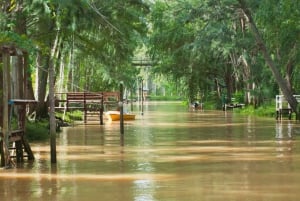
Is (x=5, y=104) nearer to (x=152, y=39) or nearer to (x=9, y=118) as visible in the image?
(x=9, y=118)

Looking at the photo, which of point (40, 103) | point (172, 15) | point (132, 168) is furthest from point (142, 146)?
point (172, 15)

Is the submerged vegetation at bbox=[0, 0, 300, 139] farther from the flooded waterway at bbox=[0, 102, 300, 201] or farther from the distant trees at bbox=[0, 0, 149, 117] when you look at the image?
the flooded waterway at bbox=[0, 102, 300, 201]

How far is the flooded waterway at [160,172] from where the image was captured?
33.0 ft

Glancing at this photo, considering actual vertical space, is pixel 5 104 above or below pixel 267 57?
below

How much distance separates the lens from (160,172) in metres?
12.6

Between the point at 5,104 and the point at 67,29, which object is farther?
the point at 67,29

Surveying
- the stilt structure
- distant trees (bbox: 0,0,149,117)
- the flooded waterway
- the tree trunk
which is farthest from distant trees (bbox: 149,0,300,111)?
the stilt structure

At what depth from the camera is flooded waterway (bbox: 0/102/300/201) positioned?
33.0ft

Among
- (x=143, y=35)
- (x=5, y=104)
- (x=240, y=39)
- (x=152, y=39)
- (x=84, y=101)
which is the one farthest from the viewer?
(x=152, y=39)

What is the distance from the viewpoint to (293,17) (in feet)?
95.1

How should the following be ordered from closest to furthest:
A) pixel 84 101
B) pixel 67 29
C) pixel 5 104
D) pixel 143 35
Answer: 1. pixel 5 104
2. pixel 67 29
3. pixel 143 35
4. pixel 84 101

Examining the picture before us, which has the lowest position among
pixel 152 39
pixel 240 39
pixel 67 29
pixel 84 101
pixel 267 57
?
pixel 84 101

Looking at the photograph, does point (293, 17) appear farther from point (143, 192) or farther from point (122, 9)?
point (143, 192)

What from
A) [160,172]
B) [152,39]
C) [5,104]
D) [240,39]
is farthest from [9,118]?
[152,39]
